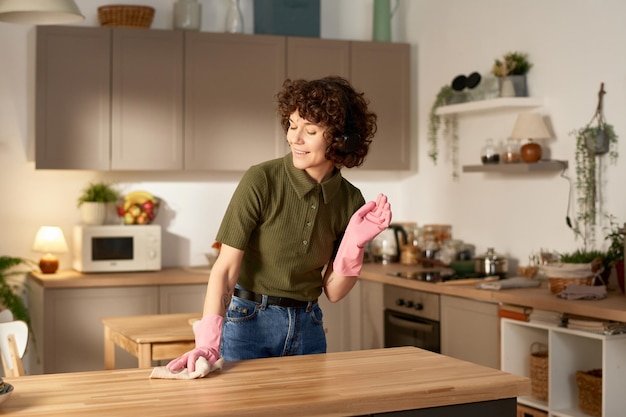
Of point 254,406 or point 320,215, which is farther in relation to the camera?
point 320,215

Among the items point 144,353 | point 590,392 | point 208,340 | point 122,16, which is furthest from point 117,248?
point 208,340

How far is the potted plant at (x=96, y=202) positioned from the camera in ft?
17.5

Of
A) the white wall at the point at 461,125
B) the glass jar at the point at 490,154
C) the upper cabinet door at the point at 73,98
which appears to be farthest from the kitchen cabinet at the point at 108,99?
the glass jar at the point at 490,154

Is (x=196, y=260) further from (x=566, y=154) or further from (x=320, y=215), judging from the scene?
(x=320, y=215)

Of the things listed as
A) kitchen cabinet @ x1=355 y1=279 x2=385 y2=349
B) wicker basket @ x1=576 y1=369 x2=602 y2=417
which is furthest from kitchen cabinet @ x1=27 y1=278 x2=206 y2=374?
wicker basket @ x1=576 y1=369 x2=602 y2=417

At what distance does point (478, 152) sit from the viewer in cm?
534

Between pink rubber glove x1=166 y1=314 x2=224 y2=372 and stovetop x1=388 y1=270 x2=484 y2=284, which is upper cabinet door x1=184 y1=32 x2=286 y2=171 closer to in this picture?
stovetop x1=388 y1=270 x2=484 y2=284

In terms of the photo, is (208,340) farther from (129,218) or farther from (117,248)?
(129,218)

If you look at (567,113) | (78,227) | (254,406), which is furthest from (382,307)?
(254,406)

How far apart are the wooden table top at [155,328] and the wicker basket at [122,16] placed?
6.60 ft

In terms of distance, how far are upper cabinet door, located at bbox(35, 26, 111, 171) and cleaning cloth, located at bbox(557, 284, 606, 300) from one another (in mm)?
2645

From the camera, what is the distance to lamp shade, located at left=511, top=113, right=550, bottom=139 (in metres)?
4.62

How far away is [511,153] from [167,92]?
6.41 ft

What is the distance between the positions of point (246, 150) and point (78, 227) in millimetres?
1057
